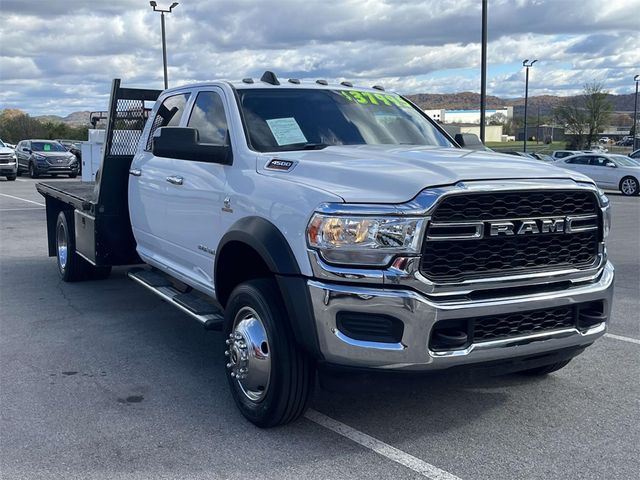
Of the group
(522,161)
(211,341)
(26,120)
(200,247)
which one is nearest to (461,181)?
(522,161)

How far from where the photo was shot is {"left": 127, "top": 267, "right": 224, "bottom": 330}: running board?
484 cm

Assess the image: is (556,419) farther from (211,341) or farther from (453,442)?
(211,341)

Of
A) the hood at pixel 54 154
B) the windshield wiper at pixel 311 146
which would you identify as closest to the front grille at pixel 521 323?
the windshield wiper at pixel 311 146

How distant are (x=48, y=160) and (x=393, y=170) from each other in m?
29.6

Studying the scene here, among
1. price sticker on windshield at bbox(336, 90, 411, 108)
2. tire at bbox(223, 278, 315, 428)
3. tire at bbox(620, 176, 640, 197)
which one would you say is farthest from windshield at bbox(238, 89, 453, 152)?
tire at bbox(620, 176, 640, 197)

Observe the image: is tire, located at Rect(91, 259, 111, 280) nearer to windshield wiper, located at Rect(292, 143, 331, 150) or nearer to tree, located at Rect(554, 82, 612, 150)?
windshield wiper, located at Rect(292, 143, 331, 150)

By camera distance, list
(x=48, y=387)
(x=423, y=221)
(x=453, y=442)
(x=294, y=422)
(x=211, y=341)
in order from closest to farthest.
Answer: (x=423, y=221) → (x=453, y=442) → (x=294, y=422) → (x=48, y=387) → (x=211, y=341)

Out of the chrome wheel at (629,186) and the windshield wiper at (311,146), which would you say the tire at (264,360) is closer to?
the windshield wiper at (311,146)

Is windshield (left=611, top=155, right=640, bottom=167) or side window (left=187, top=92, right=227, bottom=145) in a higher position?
side window (left=187, top=92, right=227, bottom=145)

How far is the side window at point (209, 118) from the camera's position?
529 cm

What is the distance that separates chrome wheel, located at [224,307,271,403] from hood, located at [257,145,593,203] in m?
0.89

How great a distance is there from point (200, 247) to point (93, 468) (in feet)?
6.14

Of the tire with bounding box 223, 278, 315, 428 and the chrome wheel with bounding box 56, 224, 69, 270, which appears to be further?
the chrome wheel with bounding box 56, 224, 69, 270

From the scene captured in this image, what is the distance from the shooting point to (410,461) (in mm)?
3826
